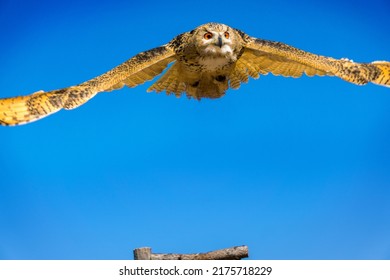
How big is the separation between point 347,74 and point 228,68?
98 centimetres

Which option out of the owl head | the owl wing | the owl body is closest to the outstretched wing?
the owl body

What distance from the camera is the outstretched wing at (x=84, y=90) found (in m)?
4.27

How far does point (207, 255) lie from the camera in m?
4.09

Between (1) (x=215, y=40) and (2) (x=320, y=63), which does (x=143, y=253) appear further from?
(2) (x=320, y=63)

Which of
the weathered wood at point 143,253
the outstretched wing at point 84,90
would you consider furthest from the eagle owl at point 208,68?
the weathered wood at point 143,253

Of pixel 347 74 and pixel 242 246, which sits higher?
pixel 347 74

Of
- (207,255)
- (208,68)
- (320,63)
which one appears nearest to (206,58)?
(208,68)

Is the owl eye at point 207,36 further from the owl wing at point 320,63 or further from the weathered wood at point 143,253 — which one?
the weathered wood at point 143,253

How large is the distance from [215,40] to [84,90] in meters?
1.09

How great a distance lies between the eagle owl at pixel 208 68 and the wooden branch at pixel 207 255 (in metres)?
1.19
